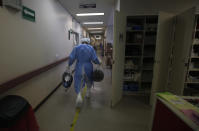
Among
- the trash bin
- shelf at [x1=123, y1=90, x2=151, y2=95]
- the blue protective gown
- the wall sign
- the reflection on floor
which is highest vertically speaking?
the wall sign

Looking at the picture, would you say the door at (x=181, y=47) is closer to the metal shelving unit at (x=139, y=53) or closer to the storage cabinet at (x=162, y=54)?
the storage cabinet at (x=162, y=54)

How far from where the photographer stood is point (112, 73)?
7.22 feet

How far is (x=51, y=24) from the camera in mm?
2955

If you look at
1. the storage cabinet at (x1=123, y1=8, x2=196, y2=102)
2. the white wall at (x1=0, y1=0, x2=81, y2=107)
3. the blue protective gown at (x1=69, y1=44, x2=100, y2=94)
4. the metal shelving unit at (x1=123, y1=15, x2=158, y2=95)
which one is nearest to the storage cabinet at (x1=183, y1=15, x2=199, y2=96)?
the storage cabinet at (x1=123, y1=8, x2=196, y2=102)

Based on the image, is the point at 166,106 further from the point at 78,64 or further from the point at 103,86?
the point at 103,86

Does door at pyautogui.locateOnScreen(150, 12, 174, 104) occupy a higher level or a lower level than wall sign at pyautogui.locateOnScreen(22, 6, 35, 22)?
lower

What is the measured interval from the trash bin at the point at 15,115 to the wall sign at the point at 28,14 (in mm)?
1470

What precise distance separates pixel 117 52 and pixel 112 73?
1.52 feet

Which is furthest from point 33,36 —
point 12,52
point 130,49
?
point 130,49

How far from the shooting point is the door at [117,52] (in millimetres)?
2094

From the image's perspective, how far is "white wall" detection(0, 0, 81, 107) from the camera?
156 centimetres

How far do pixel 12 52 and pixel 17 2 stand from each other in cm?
82

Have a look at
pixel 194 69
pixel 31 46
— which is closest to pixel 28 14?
pixel 31 46

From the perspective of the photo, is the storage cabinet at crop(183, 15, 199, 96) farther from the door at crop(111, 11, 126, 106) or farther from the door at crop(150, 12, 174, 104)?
the door at crop(111, 11, 126, 106)
